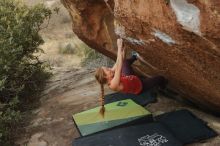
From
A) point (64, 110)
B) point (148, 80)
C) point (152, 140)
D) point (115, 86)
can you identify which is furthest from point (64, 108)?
point (152, 140)

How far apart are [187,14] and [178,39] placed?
23.6 inches

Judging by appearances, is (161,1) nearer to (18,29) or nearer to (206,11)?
→ (206,11)

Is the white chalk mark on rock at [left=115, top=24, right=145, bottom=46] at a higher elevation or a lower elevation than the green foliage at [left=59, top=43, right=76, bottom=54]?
higher

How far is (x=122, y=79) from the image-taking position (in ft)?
22.2

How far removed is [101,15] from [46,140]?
2699 mm

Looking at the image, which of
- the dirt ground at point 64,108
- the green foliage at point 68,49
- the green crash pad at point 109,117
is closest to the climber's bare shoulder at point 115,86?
the green crash pad at point 109,117

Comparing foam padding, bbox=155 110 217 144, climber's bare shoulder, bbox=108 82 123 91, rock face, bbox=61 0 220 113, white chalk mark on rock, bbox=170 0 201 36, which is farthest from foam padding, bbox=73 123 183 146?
white chalk mark on rock, bbox=170 0 201 36

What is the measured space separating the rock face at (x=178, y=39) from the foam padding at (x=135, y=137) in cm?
85

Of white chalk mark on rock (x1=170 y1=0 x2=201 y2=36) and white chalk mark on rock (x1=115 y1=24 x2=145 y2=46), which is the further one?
white chalk mark on rock (x1=115 y1=24 x2=145 y2=46)

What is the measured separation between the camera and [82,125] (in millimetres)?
7453

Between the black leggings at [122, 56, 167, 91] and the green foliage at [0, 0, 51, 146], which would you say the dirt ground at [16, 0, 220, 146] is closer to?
the green foliage at [0, 0, 51, 146]

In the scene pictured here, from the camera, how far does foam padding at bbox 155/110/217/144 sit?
260 inches

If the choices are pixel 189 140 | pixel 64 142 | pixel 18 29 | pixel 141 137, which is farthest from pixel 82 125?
pixel 18 29

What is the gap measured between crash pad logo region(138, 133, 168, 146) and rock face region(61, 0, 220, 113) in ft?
3.03
